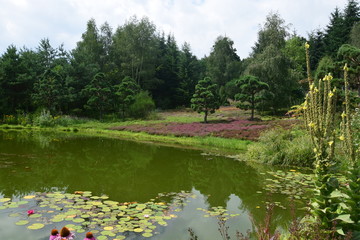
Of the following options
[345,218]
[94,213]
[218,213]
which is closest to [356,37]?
[218,213]

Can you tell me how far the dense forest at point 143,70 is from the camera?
25.2 metres

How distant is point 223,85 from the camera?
40094 mm

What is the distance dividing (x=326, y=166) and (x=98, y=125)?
21956 millimetres

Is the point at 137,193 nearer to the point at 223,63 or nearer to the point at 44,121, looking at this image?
the point at 44,121

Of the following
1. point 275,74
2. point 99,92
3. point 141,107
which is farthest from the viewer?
point 141,107

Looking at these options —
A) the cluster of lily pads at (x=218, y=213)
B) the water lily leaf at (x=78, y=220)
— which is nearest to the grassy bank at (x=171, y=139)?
the cluster of lily pads at (x=218, y=213)

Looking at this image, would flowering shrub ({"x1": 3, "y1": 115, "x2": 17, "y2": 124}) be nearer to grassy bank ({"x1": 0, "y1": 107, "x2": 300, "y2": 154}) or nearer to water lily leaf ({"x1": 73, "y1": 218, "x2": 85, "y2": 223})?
grassy bank ({"x1": 0, "y1": 107, "x2": 300, "y2": 154})

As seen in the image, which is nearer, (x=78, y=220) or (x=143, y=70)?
(x=78, y=220)

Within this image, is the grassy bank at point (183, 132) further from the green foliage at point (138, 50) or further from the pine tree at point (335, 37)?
the pine tree at point (335, 37)

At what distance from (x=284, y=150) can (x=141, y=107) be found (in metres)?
19.2

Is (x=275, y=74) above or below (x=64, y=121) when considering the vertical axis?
above

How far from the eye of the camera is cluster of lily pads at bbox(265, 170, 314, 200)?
6.45m

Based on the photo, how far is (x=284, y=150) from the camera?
34.4ft

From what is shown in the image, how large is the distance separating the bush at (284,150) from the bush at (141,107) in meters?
17.8
